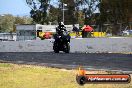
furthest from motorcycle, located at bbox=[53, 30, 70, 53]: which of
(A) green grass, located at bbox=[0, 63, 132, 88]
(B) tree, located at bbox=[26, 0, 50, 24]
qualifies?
(B) tree, located at bbox=[26, 0, 50, 24]

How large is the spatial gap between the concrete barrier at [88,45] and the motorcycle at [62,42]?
1973 mm

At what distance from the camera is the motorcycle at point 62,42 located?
24.8m

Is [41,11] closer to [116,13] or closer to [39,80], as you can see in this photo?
[116,13]

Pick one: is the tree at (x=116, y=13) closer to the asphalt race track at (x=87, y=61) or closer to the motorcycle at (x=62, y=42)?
the motorcycle at (x=62, y=42)

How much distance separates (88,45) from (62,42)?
7.24 ft

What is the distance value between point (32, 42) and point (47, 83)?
1947 centimetres

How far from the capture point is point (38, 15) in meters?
91.9

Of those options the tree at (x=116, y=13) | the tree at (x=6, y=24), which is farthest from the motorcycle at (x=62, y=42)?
the tree at (x=6, y=24)

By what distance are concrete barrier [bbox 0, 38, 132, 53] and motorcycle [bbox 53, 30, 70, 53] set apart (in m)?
1.97

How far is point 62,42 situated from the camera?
2516 centimetres

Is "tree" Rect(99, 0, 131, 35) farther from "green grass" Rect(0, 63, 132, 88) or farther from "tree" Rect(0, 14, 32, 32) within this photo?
"tree" Rect(0, 14, 32, 32)

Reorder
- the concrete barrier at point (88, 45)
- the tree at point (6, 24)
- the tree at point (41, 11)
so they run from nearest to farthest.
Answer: the concrete barrier at point (88, 45) → the tree at point (41, 11) → the tree at point (6, 24)

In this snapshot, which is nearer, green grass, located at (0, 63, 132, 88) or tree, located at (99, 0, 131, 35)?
green grass, located at (0, 63, 132, 88)

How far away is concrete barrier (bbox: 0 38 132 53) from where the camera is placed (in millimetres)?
25141
